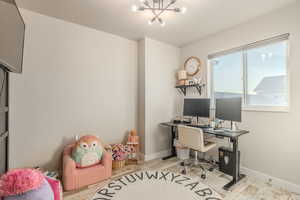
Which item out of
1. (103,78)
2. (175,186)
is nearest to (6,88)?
(103,78)

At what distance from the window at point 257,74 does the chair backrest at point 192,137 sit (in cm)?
100

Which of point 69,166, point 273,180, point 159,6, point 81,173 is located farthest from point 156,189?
point 159,6

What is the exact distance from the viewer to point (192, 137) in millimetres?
2232

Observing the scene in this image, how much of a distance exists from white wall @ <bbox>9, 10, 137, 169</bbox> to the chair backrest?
1.18 meters

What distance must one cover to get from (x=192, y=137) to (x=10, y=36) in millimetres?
2452

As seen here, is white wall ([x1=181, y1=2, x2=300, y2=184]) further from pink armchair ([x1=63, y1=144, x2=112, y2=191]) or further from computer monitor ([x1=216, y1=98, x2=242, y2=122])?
pink armchair ([x1=63, y1=144, x2=112, y2=191])

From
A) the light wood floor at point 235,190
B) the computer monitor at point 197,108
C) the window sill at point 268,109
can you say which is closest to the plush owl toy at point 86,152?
the light wood floor at point 235,190

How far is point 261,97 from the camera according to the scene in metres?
2.29

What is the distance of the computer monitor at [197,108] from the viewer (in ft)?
8.71

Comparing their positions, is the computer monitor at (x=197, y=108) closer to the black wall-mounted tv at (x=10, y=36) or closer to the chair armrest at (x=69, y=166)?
the chair armrest at (x=69, y=166)

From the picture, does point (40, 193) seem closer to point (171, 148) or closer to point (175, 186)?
point (175, 186)

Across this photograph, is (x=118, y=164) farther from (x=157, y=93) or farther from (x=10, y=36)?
(x=10, y=36)

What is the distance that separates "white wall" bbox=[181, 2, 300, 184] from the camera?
6.27 ft

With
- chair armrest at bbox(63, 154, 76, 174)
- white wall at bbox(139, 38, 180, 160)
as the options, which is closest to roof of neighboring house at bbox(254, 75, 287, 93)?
white wall at bbox(139, 38, 180, 160)
